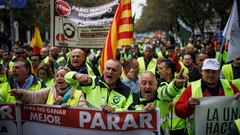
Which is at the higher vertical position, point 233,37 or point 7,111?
point 233,37

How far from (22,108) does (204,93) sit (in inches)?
86.0

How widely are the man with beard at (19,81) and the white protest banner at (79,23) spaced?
241 centimetres

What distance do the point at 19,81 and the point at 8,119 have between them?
77 cm

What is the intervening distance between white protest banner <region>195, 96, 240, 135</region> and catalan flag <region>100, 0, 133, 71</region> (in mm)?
2425

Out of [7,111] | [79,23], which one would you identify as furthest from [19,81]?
[79,23]

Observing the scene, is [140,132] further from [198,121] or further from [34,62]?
[34,62]

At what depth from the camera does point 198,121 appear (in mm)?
5438

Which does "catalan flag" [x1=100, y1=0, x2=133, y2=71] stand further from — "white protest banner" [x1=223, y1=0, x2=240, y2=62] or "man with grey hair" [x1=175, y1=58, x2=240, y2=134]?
"man with grey hair" [x1=175, y1=58, x2=240, y2=134]

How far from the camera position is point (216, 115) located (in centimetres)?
546

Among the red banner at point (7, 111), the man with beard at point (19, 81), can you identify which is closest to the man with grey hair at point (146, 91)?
the red banner at point (7, 111)

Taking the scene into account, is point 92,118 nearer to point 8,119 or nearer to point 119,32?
point 8,119

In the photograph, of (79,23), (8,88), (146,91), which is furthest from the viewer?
(79,23)

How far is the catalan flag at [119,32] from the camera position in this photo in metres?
7.60

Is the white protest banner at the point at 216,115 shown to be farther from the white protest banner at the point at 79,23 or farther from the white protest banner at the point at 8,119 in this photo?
the white protest banner at the point at 79,23
